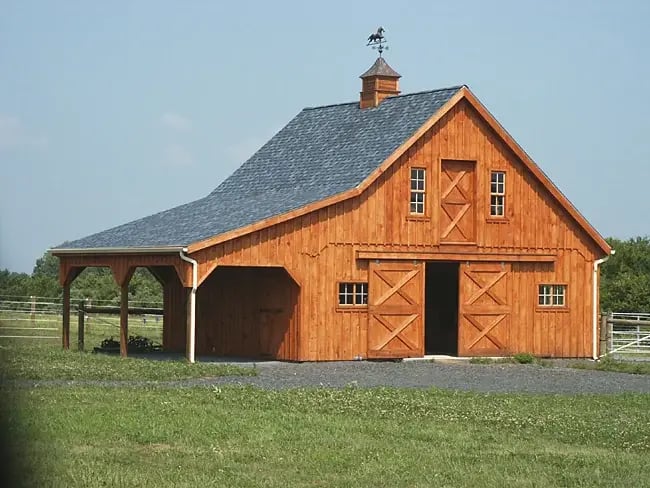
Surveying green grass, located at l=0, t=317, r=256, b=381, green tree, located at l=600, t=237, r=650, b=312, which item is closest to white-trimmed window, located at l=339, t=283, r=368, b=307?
green grass, located at l=0, t=317, r=256, b=381

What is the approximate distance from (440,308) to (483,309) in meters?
3.88

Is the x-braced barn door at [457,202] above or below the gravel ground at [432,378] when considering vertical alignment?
above

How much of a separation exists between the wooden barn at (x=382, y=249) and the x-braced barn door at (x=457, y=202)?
4cm

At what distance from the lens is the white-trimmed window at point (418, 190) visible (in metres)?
28.8

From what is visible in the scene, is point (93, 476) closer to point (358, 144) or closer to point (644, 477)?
point (644, 477)

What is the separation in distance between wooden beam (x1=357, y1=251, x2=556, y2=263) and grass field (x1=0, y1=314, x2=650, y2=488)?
30.6 ft

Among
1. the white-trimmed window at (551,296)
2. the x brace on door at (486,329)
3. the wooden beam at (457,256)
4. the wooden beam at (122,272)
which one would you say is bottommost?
the x brace on door at (486,329)

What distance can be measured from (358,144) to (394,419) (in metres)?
16.3

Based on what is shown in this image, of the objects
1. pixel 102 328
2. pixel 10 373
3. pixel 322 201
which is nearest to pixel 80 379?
pixel 322 201

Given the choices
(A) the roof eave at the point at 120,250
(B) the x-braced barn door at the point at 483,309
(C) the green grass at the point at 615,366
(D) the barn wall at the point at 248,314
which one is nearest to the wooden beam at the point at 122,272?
(A) the roof eave at the point at 120,250

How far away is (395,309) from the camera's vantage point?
2812 cm

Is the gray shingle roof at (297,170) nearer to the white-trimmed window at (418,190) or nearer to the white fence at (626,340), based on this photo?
the white-trimmed window at (418,190)

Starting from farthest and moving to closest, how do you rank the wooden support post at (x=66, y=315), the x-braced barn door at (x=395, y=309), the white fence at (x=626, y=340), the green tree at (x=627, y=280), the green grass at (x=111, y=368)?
the green tree at (x=627, y=280)
the white fence at (x=626, y=340)
the wooden support post at (x=66, y=315)
the x-braced barn door at (x=395, y=309)
the green grass at (x=111, y=368)

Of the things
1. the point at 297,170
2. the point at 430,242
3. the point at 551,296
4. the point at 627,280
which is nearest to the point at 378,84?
the point at 297,170
